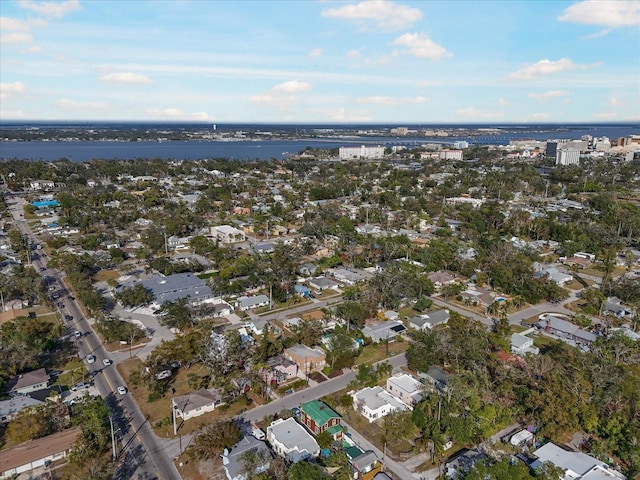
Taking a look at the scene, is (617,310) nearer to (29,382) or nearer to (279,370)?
(279,370)

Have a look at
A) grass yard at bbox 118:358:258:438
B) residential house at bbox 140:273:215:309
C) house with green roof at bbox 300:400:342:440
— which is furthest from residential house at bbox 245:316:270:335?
house with green roof at bbox 300:400:342:440

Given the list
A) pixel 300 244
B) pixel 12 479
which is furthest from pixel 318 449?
pixel 300 244

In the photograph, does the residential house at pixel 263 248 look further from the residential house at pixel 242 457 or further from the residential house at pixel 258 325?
the residential house at pixel 242 457

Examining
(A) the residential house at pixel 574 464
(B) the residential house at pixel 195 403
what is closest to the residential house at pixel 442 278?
(A) the residential house at pixel 574 464

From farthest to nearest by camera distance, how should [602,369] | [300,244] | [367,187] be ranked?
[367,187]
[300,244]
[602,369]

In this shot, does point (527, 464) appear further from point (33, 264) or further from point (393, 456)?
point (33, 264)

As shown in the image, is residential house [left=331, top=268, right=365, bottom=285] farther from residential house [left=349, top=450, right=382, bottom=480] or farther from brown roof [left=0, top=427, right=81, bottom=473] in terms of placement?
brown roof [left=0, top=427, right=81, bottom=473]
